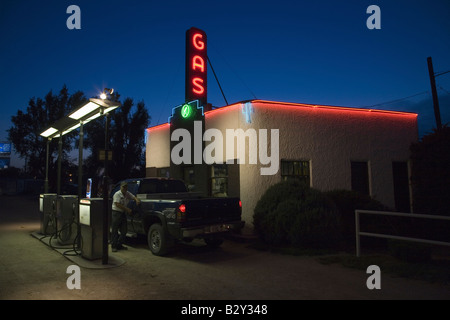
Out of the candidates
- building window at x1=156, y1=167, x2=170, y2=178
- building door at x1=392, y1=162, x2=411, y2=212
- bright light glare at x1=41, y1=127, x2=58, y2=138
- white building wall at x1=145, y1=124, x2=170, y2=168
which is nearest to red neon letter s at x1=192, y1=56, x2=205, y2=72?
white building wall at x1=145, y1=124, x2=170, y2=168

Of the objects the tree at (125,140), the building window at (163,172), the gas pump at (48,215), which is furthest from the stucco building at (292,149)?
the tree at (125,140)

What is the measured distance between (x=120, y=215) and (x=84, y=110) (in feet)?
9.87

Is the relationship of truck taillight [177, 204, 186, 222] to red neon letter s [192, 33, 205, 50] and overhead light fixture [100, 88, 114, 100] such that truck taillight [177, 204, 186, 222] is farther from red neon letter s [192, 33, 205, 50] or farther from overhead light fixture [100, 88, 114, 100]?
red neon letter s [192, 33, 205, 50]

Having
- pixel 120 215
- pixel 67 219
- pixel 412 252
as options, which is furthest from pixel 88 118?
pixel 412 252

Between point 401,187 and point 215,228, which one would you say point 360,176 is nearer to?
point 401,187

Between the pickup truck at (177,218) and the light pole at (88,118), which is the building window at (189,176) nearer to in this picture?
the pickup truck at (177,218)

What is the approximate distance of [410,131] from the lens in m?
14.7

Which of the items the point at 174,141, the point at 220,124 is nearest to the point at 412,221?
the point at 220,124

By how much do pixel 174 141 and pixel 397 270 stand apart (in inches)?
434

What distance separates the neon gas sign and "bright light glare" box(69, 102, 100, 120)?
5.73 metres

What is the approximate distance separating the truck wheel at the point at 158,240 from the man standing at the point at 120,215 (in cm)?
93

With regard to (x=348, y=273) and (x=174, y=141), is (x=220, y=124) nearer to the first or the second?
(x=174, y=141)

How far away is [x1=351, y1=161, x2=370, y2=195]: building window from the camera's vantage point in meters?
13.6

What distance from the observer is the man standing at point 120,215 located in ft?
29.2
